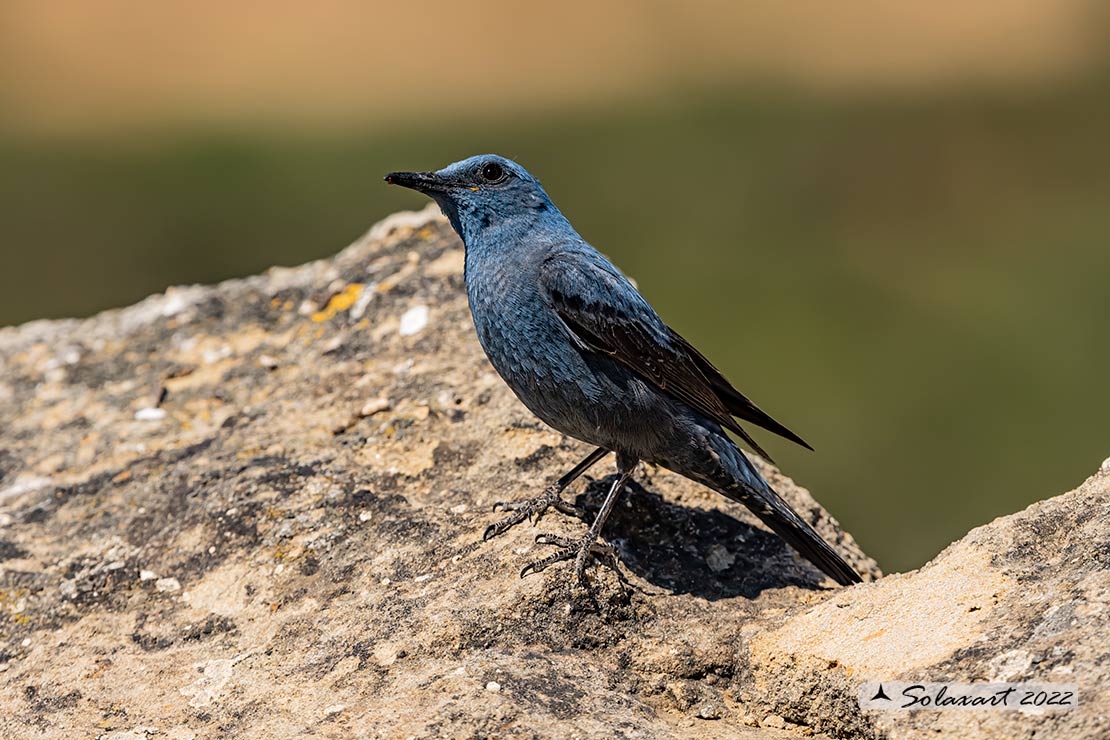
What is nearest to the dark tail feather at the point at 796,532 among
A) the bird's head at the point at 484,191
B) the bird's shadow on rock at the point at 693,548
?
the bird's shadow on rock at the point at 693,548

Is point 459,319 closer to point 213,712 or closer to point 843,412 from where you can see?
point 213,712

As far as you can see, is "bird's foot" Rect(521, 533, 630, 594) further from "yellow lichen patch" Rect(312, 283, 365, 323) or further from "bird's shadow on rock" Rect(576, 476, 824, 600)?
"yellow lichen patch" Rect(312, 283, 365, 323)

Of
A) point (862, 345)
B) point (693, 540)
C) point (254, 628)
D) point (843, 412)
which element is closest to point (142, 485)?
point (254, 628)

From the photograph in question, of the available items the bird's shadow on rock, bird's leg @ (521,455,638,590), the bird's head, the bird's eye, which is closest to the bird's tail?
the bird's shadow on rock

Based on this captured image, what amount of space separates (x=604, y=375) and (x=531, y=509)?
58 cm

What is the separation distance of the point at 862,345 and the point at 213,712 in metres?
8.04

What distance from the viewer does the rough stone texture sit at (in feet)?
11.2

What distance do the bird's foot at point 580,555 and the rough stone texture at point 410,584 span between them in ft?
0.17

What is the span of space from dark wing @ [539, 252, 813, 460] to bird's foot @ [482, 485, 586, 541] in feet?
1.89

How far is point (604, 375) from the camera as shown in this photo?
14.4 ft

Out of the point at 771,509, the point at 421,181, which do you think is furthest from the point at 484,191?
the point at 771,509

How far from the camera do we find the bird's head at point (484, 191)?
4676 mm

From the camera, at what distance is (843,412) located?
998cm

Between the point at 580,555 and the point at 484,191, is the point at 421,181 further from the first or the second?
the point at 580,555
